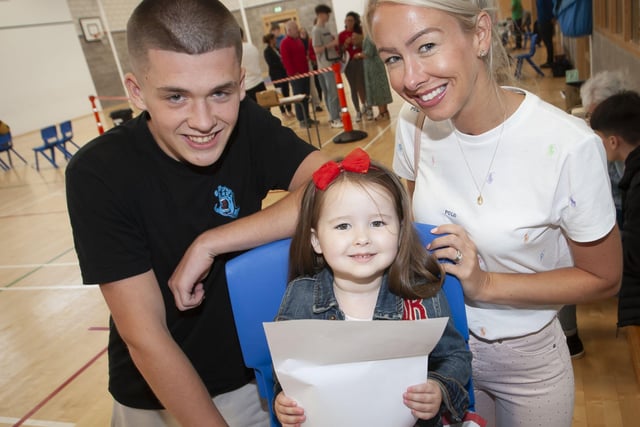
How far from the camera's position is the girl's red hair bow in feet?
4.36

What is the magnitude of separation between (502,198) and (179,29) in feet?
3.00

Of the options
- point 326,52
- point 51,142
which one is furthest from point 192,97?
point 51,142

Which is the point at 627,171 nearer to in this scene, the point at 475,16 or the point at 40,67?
the point at 475,16

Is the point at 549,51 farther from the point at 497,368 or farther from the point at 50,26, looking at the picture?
the point at 50,26

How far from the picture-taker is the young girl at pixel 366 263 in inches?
49.6

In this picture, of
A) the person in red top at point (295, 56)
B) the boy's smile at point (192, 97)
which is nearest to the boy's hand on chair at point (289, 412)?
the boy's smile at point (192, 97)

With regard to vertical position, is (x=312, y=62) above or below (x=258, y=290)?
above

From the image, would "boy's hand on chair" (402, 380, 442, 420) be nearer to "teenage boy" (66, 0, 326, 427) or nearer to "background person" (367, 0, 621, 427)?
"background person" (367, 0, 621, 427)

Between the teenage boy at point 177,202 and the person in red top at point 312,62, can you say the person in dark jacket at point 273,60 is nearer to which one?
the person in red top at point 312,62

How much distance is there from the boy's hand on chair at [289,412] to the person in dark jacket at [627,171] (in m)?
1.94

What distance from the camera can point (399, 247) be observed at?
4.38 feet

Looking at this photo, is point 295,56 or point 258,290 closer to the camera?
point 258,290

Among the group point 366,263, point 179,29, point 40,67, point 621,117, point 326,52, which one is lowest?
point 621,117

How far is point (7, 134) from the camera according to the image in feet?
38.1
